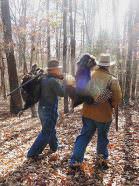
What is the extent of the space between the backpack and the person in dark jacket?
105 mm

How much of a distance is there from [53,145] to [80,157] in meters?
1.63

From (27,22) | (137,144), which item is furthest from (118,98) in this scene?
(27,22)

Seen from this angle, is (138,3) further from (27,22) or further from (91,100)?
(91,100)

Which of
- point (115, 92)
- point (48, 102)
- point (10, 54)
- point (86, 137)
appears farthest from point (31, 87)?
point (10, 54)

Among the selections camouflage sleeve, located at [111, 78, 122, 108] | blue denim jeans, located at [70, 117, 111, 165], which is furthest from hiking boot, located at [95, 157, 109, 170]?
camouflage sleeve, located at [111, 78, 122, 108]

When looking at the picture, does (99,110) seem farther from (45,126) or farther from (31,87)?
(31,87)

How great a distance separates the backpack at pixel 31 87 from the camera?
8123 mm

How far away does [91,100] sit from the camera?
7.24 meters

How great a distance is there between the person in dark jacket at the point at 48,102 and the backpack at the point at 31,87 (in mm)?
105

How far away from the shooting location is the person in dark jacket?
811cm

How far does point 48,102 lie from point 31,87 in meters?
0.50

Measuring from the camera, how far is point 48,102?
8.26 meters

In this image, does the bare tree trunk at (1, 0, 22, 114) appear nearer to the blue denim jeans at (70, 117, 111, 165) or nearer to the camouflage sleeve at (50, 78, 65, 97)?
the camouflage sleeve at (50, 78, 65, 97)

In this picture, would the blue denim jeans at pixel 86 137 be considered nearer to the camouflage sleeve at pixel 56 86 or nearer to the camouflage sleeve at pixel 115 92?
the camouflage sleeve at pixel 115 92
